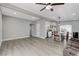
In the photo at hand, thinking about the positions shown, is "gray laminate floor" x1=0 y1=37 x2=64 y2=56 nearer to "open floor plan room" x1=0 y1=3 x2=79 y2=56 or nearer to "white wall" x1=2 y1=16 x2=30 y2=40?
"open floor plan room" x1=0 y1=3 x2=79 y2=56

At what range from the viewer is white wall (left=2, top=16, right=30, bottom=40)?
290 inches

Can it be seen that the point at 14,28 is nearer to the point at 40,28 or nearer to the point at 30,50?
the point at 40,28

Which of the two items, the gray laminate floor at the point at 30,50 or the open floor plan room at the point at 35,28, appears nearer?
the gray laminate floor at the point at 30,50

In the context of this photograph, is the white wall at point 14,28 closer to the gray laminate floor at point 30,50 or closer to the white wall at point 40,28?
the white wall at point 40,28

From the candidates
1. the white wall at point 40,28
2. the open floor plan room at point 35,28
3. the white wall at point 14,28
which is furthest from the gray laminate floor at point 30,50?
the white wall at point 40,28

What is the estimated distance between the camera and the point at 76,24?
10.5m

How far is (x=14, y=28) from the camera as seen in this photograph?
8344 millimetres

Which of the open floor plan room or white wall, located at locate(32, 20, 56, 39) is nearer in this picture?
the open floor plan room

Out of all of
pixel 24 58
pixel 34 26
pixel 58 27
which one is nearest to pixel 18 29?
pixel 34 26

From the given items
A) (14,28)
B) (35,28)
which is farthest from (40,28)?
(14,28)

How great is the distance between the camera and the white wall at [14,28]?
736cm

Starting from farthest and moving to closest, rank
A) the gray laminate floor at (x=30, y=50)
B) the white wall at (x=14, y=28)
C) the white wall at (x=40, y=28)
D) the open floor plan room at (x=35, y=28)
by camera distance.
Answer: the white wall at (x=40, y=28) → the white wall at (x=14, y=28) → the open floor plan room at (x=35, y=28) → the gray laminate floor at (x=30, y=50)

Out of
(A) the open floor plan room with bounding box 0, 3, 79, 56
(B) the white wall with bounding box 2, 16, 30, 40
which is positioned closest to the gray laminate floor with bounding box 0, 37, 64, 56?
(A) the open floor plan room with bounding box 0, 3, 79, 56

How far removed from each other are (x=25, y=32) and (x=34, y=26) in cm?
201
